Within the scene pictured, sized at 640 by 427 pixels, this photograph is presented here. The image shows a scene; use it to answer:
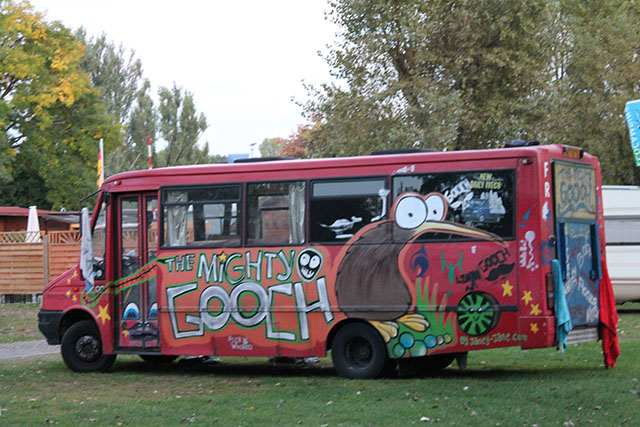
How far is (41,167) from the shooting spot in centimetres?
4353

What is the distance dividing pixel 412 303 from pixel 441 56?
619 inches

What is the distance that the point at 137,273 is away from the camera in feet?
45.9

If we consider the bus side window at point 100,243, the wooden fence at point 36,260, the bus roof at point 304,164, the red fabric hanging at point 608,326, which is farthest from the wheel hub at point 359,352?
the wooden fence at point 36,260

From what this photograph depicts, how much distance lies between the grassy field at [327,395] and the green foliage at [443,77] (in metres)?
12.3

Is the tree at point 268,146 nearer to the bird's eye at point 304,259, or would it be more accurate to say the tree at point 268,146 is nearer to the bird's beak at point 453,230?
the bird's eye at point 304,259

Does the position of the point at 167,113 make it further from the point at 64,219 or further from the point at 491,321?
the point at 491,321

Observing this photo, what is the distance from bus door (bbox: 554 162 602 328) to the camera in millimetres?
11891

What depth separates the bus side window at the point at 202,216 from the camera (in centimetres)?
1329

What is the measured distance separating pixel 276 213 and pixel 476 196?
2777mm

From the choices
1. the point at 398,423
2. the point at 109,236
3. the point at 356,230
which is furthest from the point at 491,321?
the point at 109,236

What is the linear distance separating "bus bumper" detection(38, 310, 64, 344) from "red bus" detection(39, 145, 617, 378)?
0.08 feet

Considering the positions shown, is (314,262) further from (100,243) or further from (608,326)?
(608,326)

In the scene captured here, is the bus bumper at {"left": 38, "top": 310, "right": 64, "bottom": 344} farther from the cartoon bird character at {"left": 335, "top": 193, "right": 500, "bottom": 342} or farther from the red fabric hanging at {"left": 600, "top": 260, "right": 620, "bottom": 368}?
the red fabric hanging at {"left": 600, "top": 260, "right": 620, "bottom": 368}

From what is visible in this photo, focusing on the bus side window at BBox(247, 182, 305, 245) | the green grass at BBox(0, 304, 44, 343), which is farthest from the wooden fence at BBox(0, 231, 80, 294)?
the bus side window at BBox(247, 182, 305, 245)
